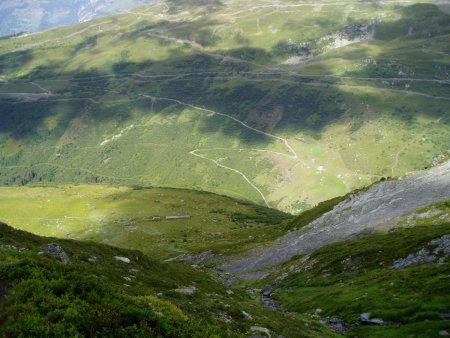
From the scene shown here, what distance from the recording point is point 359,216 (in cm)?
9062

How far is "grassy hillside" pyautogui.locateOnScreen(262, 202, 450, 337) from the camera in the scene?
119 ft

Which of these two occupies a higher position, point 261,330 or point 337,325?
point 261,330

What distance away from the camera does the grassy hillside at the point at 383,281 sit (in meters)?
36.2

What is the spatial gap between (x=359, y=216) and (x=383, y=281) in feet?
146

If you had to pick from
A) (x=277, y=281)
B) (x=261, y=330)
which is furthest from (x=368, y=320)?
(x=277, y=281)

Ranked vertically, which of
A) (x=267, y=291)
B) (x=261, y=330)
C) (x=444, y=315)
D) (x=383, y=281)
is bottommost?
(x=267, y=291)

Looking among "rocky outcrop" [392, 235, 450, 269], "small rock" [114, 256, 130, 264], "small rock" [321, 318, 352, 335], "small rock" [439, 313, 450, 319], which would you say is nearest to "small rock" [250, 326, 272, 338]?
"small rock" [321, 318, 352, 335]

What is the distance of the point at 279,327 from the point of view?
34281mm

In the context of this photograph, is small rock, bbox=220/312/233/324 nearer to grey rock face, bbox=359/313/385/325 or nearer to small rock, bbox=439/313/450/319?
grey rock face, bbox=359/313/385/325

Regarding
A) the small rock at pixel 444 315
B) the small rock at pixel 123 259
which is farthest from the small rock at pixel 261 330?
the small rock at pixel 123 259

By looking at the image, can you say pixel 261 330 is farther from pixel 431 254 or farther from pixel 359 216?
pixel 359 216

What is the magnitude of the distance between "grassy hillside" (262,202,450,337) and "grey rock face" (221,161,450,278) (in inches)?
250

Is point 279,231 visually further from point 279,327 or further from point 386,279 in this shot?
point 279,327

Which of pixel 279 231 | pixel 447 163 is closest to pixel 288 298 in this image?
pixel 447 163
